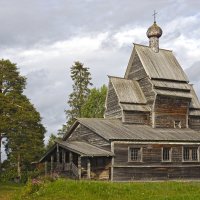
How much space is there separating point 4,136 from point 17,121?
1.95m

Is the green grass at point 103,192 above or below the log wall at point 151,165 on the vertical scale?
below

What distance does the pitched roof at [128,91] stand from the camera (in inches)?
1767

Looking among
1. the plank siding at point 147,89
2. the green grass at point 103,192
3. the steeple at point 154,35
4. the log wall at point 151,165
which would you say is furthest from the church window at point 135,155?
the steeple at point 154,35

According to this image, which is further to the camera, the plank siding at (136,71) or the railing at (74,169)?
the plank siding at (136,71)

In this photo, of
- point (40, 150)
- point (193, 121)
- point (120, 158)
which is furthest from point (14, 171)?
point (193, 121)

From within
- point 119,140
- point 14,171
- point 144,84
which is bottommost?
point 14,171

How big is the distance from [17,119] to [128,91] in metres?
11.6

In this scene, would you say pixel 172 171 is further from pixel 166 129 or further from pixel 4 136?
pixel 4 136

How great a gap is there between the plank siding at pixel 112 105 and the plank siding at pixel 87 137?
4.19 metres

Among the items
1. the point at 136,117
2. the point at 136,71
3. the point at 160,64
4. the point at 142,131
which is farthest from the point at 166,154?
the point at 160,64

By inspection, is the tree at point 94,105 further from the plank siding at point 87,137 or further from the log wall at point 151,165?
the log wall at point 151,165

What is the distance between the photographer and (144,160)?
39250 mm

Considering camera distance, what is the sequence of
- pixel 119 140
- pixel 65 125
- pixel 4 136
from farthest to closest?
pixel 65 125 → pixel 4 136 → pixel 119 140

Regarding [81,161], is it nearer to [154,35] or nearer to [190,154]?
[190,154]
